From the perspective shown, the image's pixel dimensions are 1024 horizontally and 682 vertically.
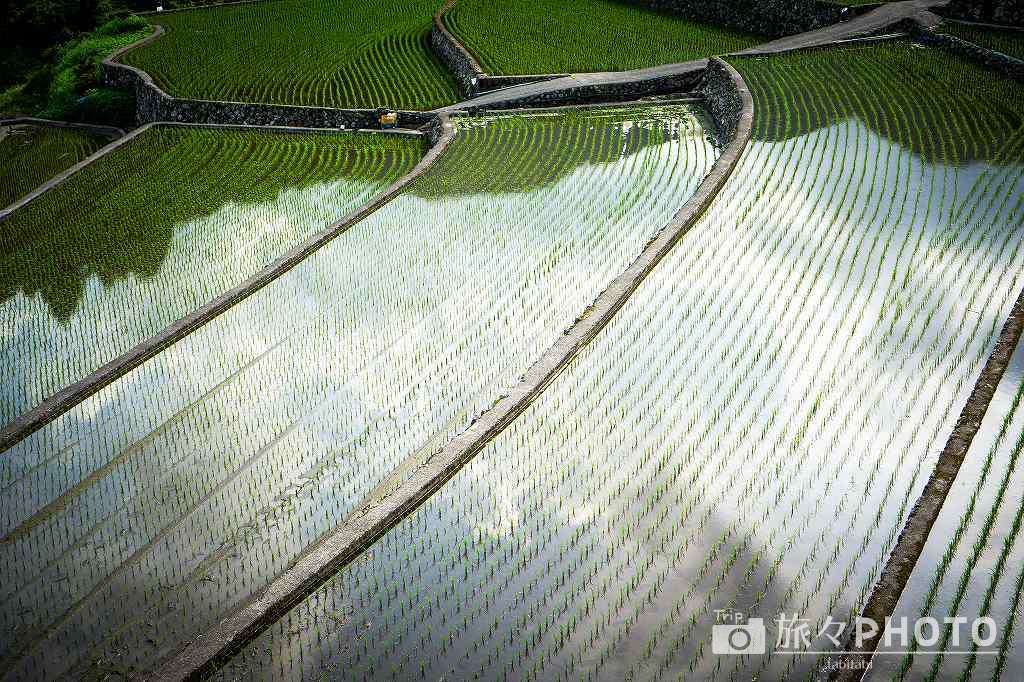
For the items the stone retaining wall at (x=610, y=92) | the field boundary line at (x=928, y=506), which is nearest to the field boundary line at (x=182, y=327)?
the stone retaining wall at (x=610, y=92)

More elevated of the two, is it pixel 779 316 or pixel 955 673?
pixel 779 316

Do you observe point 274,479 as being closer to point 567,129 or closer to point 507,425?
point 507,425

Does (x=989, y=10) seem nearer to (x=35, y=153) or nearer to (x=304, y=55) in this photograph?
(x=304, y=55)

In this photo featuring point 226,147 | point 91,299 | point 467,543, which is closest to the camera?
point 467,543

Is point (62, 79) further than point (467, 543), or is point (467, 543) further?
point (62, 79)

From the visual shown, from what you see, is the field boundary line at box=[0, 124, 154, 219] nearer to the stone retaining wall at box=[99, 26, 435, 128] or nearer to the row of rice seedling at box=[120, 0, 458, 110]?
the stone retaining wall at box=[99, 26, 435, 128]

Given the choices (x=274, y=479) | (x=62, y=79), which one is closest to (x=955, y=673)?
(x=274, y=479)
